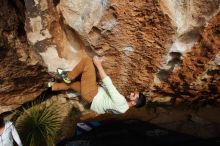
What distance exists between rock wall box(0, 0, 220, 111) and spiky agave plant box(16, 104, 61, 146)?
556 millimetres

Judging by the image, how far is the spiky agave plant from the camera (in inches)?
283

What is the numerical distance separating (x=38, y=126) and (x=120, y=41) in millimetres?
2497

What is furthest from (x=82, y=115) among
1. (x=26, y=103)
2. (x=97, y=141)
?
(x=97, y=141)

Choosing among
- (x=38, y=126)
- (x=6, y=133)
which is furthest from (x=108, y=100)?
(x=38, y=126)

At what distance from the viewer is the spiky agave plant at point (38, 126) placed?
7195 millimetres

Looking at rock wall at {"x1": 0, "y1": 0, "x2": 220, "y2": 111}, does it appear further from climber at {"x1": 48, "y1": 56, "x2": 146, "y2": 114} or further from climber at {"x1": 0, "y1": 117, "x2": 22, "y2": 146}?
climber at {"x1": 0, "y1": 117, "x2": 22, "y2": 146}

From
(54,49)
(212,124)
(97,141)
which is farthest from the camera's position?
(212,124)

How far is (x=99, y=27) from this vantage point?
5562 mm

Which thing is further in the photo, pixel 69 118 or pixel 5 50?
pixel 69 118

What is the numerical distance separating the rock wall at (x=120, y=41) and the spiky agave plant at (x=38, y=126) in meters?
0.56

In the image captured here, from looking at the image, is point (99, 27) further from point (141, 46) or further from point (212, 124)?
point (212, 124)

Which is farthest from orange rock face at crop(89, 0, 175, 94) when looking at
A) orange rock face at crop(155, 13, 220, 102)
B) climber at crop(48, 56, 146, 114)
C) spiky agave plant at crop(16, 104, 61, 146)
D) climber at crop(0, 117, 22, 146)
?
climber at crop(0, 117, 22, 146)

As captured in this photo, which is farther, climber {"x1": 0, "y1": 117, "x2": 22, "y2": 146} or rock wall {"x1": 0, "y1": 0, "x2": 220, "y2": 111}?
climber {"x1": 0, "y1": 117, "x2": 22, "y2": 146}

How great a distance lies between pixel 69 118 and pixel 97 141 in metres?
1.83
